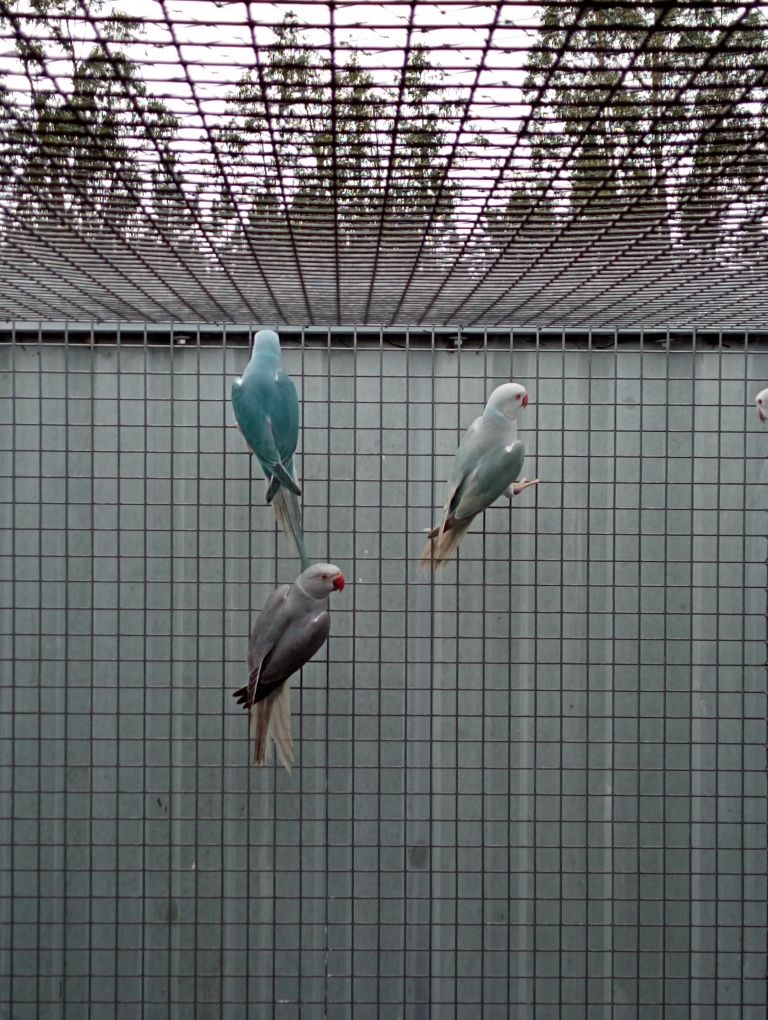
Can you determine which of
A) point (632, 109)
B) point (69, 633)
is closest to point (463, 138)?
point (632, 109)

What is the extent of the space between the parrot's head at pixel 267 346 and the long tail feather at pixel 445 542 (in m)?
0.38

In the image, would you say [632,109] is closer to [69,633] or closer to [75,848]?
[69,633]

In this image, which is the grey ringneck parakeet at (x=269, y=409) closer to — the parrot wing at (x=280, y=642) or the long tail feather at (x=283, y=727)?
the parrot wing at (x=280, y=642)

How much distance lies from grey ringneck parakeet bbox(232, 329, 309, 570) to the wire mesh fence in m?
0.27

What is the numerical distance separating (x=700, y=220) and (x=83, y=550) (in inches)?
46.7

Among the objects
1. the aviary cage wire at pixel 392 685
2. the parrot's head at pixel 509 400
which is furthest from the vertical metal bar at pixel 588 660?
the parrot's head at pixel 509 400

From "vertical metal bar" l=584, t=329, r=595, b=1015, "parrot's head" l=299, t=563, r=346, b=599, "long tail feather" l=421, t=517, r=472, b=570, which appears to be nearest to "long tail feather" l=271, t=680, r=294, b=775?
"parrot's head" l=299, t=563, r=346, b=599

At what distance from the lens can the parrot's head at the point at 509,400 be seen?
1396mm

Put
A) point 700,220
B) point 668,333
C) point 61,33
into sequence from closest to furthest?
1. point 61,33
2. point 700,220
3. point 668,333

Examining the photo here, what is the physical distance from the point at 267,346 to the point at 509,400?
1.25 ft

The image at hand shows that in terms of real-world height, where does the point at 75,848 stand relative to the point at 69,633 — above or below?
below

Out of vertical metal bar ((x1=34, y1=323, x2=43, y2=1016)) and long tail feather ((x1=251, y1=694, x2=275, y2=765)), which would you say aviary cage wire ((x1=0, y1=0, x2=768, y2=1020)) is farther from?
long tail feather ((x1=251, y1=694, x2=275, y2=765))

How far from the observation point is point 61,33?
66cm

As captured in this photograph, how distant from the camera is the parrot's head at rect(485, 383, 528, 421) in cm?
140
